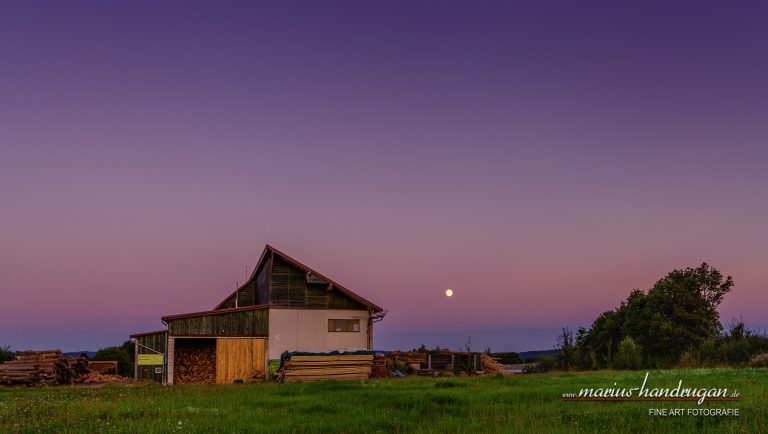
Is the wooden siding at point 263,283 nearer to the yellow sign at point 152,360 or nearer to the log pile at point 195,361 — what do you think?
the log pile at point 195,361

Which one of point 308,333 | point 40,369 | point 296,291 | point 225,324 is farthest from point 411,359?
point 40,369

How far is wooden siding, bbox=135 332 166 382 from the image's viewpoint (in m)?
39.9

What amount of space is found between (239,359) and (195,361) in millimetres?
6365

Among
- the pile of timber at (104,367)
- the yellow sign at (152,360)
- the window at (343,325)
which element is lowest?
the pile of timber at (104,367)

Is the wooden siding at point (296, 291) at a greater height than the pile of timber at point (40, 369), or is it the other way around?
the wooden siding at point (296, 291)

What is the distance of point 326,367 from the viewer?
125 feet

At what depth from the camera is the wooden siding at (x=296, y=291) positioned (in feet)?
139

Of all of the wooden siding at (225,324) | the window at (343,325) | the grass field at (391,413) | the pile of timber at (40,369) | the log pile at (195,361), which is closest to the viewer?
the grass field at (391,413)

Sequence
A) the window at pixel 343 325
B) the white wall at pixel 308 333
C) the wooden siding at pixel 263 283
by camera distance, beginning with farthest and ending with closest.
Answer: the wooden siding at pixel 263 283 → the window at pixel 343 325 → the white wall at pixel 308 333

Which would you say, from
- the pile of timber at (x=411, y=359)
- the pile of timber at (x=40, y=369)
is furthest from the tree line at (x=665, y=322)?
the pile of timber at (x=40, y=369)

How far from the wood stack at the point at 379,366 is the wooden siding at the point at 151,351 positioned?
13290 mm

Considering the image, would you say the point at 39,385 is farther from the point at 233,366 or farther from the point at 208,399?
the point at 208,399

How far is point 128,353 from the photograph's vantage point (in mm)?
62469

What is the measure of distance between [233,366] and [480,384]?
17.4 metres
